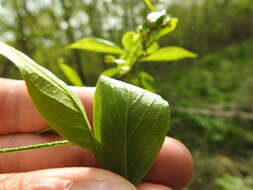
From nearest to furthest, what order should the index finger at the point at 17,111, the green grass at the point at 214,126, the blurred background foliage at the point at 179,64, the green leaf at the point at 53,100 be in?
1. the green leaf at the point at 53,100
2. the index finger at the point at 17,111
3. the blurred background foliage at the point at 179,64
4. the green grass at the point at 214,126

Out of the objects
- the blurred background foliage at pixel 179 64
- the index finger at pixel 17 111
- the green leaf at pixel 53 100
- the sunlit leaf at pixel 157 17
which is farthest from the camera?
the blurred background foliage at pixel 179 64

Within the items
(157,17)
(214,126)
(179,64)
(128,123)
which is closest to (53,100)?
(128,123)

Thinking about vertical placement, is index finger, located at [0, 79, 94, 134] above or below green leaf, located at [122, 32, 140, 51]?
below

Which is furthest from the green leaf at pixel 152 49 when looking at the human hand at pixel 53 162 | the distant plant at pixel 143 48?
the human hand at pixel 53 162

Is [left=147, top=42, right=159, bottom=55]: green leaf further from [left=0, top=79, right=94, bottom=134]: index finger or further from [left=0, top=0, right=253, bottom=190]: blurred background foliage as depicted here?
[left=0, top=79, right=94, bottom=134]: index finger

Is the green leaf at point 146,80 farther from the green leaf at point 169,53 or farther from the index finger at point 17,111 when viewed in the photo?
the index finger at point 17,111

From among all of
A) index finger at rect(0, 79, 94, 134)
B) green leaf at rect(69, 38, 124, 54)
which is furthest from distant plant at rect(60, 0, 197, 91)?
index finger at rect(0, 79, 94, 134)
